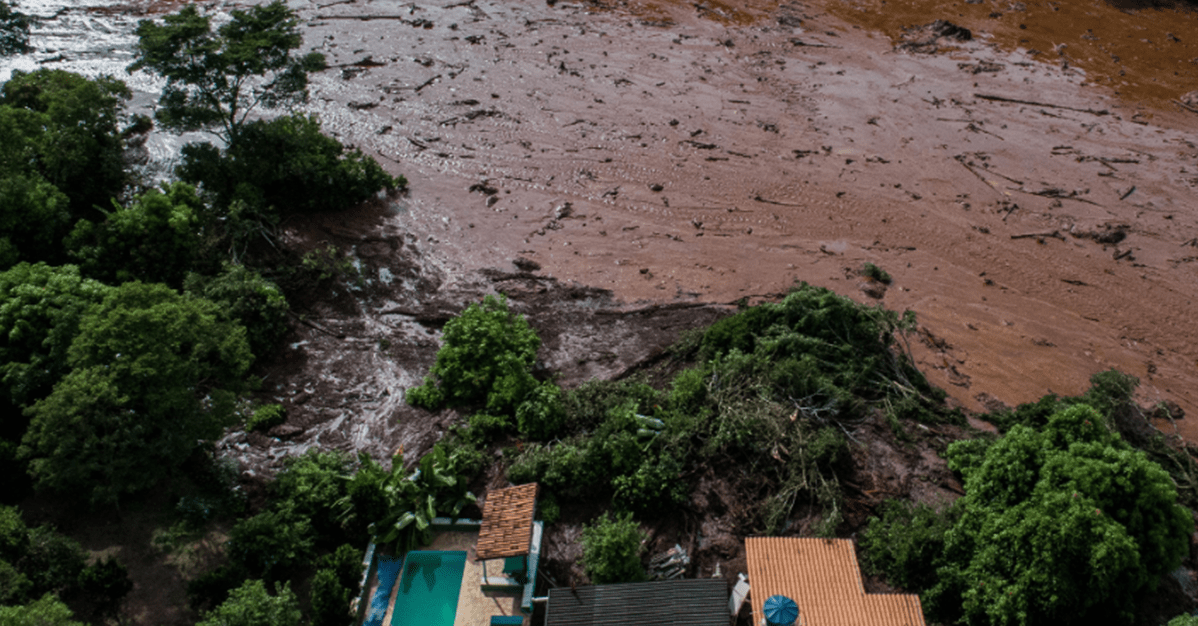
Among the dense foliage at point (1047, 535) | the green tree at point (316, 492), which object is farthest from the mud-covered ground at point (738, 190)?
the dense foliage at point (1047, 535)

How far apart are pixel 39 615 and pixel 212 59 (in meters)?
12.8

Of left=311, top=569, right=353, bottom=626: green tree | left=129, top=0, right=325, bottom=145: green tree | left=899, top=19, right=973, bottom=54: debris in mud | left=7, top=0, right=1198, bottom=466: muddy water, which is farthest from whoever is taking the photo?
left=899, top=19, right=973, bottom=54: debris in mud

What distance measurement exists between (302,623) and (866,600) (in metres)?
8.85

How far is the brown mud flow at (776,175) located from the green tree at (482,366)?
3.37 feet

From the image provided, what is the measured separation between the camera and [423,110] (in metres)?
23.1

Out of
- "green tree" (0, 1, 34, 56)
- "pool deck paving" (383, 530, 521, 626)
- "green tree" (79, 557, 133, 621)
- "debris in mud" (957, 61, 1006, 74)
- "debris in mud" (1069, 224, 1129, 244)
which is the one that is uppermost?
"green tree" (0, 1, 34, 56)

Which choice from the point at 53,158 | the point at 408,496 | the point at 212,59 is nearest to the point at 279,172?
the point at 212,59

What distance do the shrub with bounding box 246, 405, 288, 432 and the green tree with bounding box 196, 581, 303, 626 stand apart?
4.37 m

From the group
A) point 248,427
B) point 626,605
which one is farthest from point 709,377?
point 248,427

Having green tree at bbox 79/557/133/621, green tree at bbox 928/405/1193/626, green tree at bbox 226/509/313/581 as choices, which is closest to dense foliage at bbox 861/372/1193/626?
green tree at bbox 928/405/1193/626

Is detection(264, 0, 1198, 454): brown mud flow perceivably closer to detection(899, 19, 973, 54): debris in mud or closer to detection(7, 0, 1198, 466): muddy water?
detection(7, 0, 1198, 466): muddy water

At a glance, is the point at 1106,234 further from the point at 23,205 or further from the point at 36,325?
the point at 23,205

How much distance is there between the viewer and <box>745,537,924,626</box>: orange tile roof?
10.7 metres

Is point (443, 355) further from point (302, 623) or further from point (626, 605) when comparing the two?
point (626, 605)
